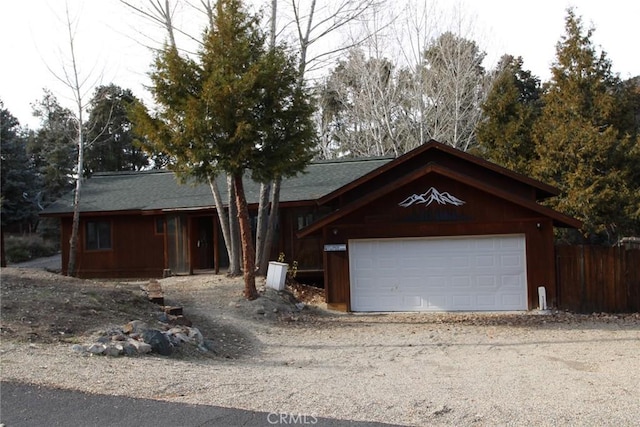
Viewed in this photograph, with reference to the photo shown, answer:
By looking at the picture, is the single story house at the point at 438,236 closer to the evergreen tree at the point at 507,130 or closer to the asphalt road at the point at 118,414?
the evergreen tree at the point at 507,130

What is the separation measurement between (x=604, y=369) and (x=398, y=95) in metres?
25.7

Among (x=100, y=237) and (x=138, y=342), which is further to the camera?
A: (x=100, y=237)

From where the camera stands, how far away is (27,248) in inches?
1427

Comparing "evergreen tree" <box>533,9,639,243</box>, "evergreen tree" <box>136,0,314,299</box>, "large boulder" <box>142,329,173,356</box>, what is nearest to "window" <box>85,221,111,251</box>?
"evergreen tree" <box>136,0,314,299</box>

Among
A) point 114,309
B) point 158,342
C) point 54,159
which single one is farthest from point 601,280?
point 54,159

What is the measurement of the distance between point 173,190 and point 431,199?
11.9 m

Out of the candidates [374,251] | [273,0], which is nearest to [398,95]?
[273,0]

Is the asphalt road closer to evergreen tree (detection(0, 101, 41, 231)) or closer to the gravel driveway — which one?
the gravel driveway

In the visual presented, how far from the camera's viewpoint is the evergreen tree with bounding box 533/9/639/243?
835 inches

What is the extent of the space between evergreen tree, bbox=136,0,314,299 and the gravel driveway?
3.47 metres

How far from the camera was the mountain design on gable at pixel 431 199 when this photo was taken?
643 inches

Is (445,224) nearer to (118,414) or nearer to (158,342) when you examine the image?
(158,342)

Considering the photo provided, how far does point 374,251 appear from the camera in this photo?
1683 centimetres

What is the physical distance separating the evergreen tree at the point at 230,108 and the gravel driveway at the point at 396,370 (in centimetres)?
347
